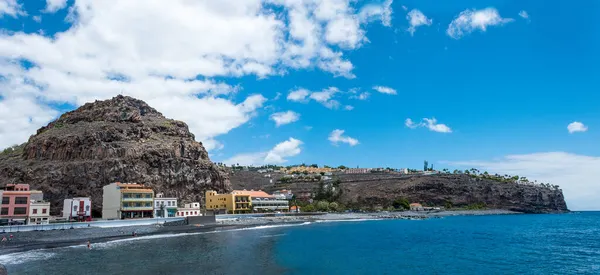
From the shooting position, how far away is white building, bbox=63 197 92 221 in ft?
300

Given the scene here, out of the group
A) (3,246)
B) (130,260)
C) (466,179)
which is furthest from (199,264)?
(466,179)

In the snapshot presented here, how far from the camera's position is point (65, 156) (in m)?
113

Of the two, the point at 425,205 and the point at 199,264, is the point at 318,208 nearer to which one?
the point at 425,205

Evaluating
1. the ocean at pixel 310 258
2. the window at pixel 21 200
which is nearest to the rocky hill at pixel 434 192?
the window at pixel 21 200

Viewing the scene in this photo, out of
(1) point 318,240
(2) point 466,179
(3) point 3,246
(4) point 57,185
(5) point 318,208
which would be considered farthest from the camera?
(2) point 466,179

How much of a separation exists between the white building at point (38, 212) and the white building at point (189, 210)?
3027 cm

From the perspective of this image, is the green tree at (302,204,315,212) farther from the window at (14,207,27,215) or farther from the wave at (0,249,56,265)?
the wave at (0,249,56,265)

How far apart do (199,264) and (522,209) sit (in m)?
194

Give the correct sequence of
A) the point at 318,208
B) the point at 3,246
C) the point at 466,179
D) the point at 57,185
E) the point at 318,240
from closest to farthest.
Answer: the point at 3,246 < the point at 318,240 < the point at 57,185 < the point at 318,208 < the point at 466,179

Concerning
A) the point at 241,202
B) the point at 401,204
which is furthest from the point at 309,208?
the point at 401,204

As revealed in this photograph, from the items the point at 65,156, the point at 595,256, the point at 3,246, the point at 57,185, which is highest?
the point at 65,156

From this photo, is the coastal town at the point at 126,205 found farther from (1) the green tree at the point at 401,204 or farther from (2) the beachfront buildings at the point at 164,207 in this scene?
(1) the green tree at the point at 401,204

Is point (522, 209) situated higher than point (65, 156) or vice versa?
point (65, 156)

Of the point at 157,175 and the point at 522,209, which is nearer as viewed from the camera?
the point at 157,175
